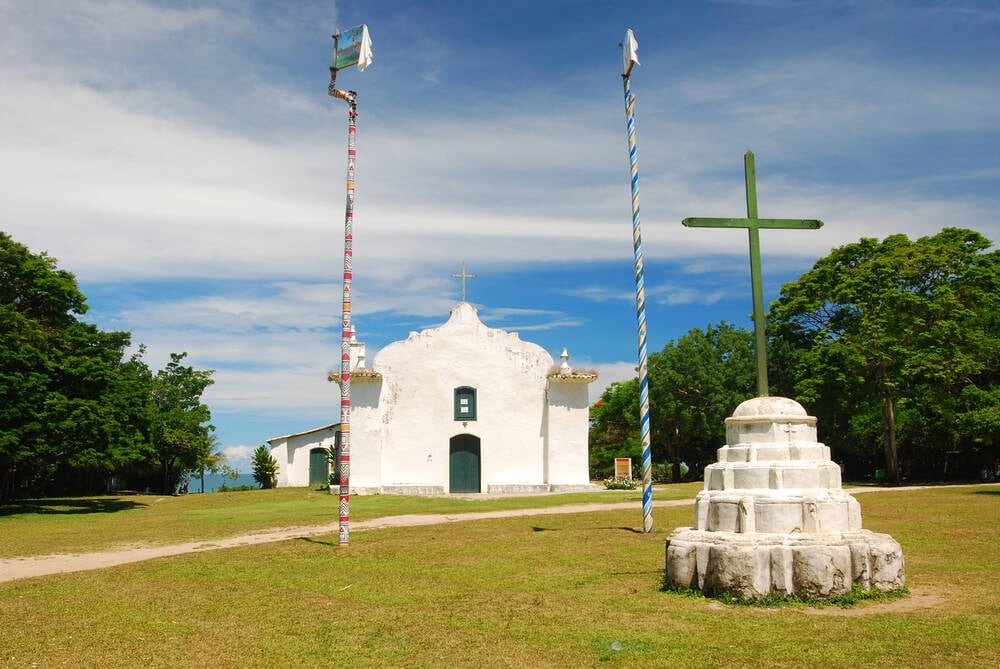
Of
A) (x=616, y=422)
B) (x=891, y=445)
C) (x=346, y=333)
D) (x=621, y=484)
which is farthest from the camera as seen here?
(x=616, y=422)

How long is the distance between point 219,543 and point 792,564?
10.6 meters

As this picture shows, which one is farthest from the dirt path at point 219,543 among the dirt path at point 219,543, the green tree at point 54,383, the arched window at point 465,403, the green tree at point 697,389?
the green tree at point 697,389

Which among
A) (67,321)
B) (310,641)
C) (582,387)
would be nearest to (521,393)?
(582,387)

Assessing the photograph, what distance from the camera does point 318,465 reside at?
43219 millimetres

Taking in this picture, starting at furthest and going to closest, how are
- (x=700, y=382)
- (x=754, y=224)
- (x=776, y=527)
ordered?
(x=700, y=382) → (x=754, y=224) → (x=776, y=527)

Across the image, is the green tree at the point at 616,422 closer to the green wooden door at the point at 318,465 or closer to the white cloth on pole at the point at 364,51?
the green wooden door at the point at 318,465

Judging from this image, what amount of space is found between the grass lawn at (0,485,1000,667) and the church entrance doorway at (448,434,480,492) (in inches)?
651

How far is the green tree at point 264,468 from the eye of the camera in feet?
133

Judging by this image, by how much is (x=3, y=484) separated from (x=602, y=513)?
73.9ft

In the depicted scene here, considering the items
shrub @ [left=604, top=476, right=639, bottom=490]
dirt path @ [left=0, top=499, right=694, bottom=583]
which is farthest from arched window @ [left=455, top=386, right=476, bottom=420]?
dirt path @ [left=0, top=499, right=694, bottom=583]

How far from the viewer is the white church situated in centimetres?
2992

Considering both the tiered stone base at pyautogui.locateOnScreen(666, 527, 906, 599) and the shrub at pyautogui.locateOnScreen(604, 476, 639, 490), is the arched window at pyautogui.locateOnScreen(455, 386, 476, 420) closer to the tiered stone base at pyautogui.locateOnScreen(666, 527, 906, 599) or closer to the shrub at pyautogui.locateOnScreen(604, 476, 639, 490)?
the shrub at pyautogui.locateOnScreen(604, 476, 639, 490)

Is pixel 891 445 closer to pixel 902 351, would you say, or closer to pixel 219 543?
pixel 902 351

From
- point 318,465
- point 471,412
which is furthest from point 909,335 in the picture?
point 318,465
